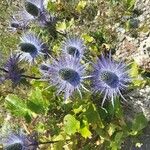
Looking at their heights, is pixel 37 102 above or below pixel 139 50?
below

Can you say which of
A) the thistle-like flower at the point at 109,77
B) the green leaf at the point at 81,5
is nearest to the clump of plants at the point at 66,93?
the thistle-like flower at the point at 109,77

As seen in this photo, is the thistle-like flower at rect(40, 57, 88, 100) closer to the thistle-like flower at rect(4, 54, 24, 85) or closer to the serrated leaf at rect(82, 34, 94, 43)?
the thistle-like flower at rect(4, 54, 24, 85)

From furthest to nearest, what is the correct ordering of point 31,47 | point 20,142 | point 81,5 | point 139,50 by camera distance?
point 81,5 < point 139,50 < point 31,47 < point 20,142

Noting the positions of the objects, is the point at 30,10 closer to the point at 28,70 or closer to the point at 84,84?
the point at 28,70

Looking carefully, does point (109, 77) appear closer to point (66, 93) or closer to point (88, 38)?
point (66, 93)

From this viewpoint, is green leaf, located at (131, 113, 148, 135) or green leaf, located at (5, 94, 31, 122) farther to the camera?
green leaf, located at (5, 94, 31, 122)

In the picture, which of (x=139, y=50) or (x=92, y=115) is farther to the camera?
(x=139, y=50)

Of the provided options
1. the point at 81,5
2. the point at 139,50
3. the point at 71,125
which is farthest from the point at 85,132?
the point at 81,5

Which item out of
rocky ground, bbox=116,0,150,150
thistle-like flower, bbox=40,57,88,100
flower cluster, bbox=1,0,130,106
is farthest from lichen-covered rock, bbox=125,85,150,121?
thistle-like flower, bbox=40,57,88,100
